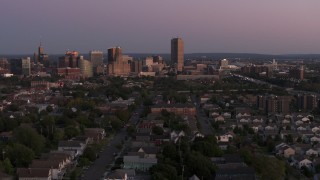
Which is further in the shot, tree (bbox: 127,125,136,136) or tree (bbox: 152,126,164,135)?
tree (bbox: 127,125,136,136)

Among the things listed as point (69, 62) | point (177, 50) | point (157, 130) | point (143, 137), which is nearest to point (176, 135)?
point (157, 130)

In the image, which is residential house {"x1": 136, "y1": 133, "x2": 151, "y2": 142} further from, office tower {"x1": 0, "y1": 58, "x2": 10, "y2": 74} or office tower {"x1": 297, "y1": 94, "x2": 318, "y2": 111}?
office tower {"x1": 0, "y1": 58, "x2": 10, "y2": 74}

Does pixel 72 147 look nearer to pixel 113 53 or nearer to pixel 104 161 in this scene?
pixel 104 161

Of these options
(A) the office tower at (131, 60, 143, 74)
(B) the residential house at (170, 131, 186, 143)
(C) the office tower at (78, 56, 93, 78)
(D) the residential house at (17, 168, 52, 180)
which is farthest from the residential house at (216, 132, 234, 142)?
(A) the office tower at (131, 60, 143, 74)

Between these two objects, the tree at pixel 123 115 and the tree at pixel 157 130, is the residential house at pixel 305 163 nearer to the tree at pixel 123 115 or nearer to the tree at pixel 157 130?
the tree at pixel 157 130

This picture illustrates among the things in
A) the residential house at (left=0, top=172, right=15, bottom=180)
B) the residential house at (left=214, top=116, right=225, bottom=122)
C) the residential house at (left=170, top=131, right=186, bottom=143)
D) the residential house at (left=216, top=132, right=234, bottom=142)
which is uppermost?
the residential house at (left=0, top=172, right=15, bottom=180)

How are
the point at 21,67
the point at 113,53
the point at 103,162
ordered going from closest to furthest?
1. the point at 103,162
2. the point at 21,67
3. the point at 113,53

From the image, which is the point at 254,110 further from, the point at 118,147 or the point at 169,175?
the point at 169,175

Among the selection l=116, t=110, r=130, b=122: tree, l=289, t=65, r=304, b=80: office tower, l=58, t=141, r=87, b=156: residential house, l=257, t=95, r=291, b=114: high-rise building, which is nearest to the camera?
l=58, t=141, r=87, b=156: residential house

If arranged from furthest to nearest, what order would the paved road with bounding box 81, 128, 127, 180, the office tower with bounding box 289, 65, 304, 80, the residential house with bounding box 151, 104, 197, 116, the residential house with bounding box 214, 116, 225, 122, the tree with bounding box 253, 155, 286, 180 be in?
1. the office tower with bounding box 289, 65, 304, 80
2. the residential house with bounding box 151, 104, 197, 116
3. the residential house with bounding box 214, 116, 225, 122
4. the paved road with bounding box 81, 128, 127, 180
5. the tree with bounding box 253, 155, 286, 180

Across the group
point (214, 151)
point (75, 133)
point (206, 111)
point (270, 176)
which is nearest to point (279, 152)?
point (214, 151)

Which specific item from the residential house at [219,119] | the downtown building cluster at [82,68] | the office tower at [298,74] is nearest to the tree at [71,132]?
the residential house at [219,119]
